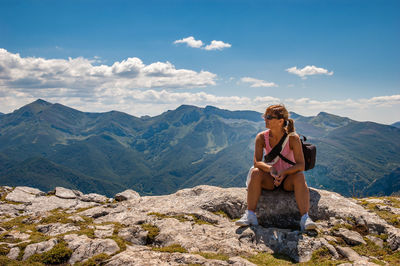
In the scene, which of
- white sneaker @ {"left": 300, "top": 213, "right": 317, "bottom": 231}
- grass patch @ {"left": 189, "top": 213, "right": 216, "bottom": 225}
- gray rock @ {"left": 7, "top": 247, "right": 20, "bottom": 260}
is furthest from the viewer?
grass patch @ {"left": 189, "top": 213, "right": 216, "bottom": 225}

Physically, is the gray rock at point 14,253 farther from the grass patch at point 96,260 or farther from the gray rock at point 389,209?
the gray rock at point 389,209

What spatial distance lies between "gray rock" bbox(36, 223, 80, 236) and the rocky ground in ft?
0.13

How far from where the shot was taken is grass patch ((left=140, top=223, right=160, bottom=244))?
9.87 meters

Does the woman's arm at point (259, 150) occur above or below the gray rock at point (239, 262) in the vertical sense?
above

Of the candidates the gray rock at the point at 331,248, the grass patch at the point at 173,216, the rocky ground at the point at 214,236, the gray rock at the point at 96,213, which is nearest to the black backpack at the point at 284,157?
the rocky ground at the point at 214,236

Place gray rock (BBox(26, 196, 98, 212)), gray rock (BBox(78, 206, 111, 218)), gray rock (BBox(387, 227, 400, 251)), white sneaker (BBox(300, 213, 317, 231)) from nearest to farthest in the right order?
gray rock (BBox(387, 227, 400, 251))
white sneaker (BBox(300, 213, 317, 231))
gray rock (BBox(78, 206, 111, 218))
gray rock (BBox(26, 196, 98, 212))

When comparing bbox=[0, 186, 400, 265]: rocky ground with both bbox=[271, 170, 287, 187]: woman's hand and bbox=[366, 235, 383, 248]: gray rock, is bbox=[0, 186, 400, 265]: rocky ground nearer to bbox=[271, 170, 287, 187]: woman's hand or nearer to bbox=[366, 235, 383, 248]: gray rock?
bbox=[366, 235, 383, 248]: gray rock

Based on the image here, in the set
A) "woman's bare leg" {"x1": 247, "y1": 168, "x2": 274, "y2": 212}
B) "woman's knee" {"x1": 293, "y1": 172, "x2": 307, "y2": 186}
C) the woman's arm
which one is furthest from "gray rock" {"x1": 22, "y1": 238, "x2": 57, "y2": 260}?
"woman's knee" {"x1": 293, "y1": 172, "x2": 307, "y2": 186}

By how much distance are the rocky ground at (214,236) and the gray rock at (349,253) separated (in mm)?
28

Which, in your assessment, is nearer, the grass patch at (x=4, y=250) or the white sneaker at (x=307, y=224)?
the grass patch at (x=4, y=250)

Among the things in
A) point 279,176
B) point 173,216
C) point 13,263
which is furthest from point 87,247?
point 279,176

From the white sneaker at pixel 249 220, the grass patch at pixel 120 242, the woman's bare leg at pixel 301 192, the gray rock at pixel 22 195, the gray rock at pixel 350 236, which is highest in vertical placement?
the woman's bare leg at pixel 301 192

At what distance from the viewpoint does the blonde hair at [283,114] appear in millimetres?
9820

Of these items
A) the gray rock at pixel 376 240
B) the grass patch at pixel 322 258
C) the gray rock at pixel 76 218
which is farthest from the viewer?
the gray rock at pixel 76 218
